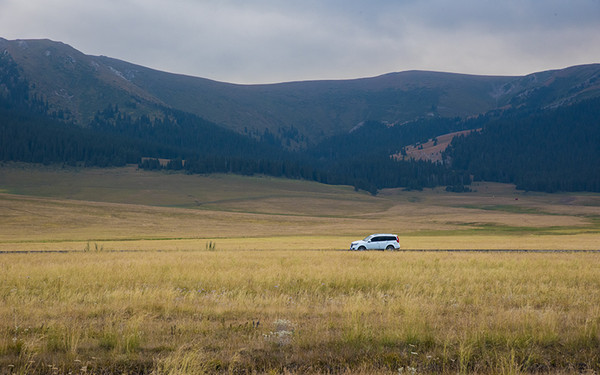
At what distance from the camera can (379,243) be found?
44562mm

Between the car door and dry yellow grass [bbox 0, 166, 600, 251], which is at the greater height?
the car door

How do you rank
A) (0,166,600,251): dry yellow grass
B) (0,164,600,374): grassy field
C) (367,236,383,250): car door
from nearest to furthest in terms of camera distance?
(0,164,600,374): grassy field, (367,236,383,250): car door, (0,166,600,251): dry yellow grass

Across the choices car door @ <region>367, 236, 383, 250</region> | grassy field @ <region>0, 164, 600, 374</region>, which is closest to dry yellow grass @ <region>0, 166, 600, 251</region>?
car door @ <region>367, 236, 383, 250</region>

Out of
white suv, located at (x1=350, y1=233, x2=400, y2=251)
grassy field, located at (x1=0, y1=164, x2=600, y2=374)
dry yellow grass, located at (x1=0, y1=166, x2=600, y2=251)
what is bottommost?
dry yellow grass, located at (x1=0, y1=166, x2=600, y2=251)

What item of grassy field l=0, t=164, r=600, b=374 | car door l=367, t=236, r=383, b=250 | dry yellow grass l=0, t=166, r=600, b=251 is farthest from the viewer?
dry yellow grass l=0, t=166, r=600, b=251

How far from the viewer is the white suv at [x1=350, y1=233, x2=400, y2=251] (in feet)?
145

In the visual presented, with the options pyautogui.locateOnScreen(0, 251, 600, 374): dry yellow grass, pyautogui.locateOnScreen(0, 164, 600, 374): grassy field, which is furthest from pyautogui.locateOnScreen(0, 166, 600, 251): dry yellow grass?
pyautogui.locateOnScreen(0, 251, 600, 374): dry yellow grass

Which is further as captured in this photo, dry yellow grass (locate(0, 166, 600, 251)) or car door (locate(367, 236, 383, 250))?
dry yellow grass (locate(0, 166, 600, 251))

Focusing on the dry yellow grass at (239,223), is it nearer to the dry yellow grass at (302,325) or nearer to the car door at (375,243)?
the car door at (375,243)

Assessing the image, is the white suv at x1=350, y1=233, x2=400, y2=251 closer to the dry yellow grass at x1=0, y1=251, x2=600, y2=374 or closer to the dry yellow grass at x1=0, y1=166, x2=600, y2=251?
the dry yellow grass at x1=0, y1=166, x2=600, y2=251

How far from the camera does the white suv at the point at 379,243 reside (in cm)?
4425

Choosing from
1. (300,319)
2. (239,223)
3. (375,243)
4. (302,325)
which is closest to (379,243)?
(375,243)

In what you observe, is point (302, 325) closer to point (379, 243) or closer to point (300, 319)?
point (300, 319)

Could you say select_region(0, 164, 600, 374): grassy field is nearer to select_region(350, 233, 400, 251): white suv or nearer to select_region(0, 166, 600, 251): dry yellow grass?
select_region(350, 233, 400, 251): white suv
